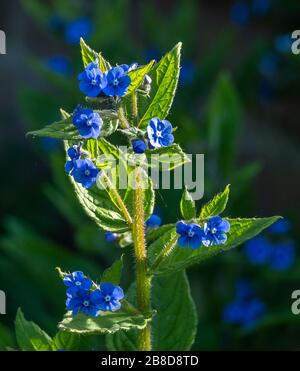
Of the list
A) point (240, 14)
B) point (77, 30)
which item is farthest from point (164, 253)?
point (240, 14)

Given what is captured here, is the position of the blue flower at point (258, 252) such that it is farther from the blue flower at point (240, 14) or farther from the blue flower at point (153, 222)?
the blue flower at point (153, 222)

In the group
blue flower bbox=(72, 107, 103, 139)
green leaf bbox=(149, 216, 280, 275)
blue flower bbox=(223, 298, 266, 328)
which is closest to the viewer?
blue flower bbox=(72, 107, 103, 139)

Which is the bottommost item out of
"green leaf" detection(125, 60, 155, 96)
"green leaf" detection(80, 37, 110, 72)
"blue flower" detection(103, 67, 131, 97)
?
"blue flower" detection(103, 67, 131, 97)

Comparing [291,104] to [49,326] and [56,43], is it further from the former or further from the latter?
[49,326]

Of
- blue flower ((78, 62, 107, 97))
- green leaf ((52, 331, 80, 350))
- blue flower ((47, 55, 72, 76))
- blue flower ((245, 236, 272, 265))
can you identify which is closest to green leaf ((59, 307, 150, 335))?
green leaf ((52, 331, 80, 350))

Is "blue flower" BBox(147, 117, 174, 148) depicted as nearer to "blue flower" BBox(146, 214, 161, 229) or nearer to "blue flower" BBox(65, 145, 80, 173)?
"blue flower" BBox(65, 145, 80, 173)

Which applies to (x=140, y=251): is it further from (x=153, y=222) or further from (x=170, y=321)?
(x=170, y=321)

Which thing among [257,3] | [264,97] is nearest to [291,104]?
[264,97]
